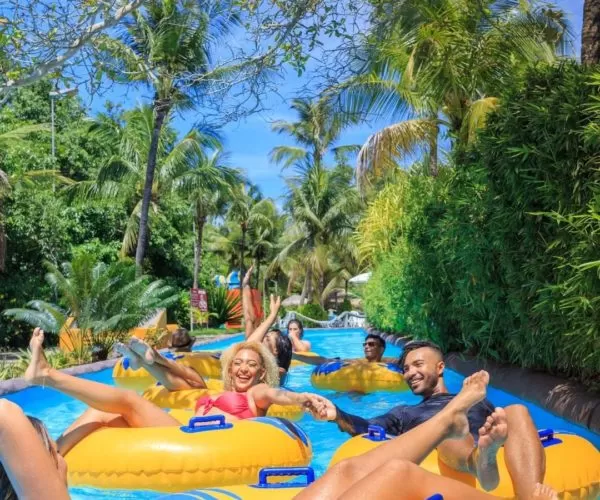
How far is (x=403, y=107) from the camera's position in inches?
570

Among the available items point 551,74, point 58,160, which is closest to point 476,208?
point 551,74

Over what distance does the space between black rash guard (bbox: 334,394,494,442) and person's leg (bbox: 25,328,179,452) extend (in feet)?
4.37

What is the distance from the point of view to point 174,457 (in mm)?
4309

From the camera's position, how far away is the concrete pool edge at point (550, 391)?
577 centimetres

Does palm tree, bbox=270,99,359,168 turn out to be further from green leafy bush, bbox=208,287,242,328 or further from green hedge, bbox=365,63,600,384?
green hedge, bbox=365,63,600,384

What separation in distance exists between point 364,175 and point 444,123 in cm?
203

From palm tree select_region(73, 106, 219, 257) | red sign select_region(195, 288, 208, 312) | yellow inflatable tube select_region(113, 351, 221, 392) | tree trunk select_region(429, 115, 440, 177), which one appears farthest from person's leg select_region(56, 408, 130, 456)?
palm tree select_region(73, 106, 219, 257)

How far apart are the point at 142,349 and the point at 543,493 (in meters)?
3.72

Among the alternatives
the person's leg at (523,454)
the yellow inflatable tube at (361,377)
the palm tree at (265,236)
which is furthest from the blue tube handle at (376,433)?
the palm tree at (265,236)

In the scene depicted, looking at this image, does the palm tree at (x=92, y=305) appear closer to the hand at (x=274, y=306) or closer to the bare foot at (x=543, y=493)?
the hand at (x=274, y=306)

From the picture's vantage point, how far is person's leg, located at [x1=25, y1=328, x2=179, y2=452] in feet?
13.4

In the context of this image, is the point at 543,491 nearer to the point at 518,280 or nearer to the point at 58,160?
the point at 518,280

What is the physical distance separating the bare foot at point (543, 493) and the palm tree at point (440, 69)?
28.1 ft

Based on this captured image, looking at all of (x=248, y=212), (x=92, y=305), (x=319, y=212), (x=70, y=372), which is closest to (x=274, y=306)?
(x=70, y=372)
